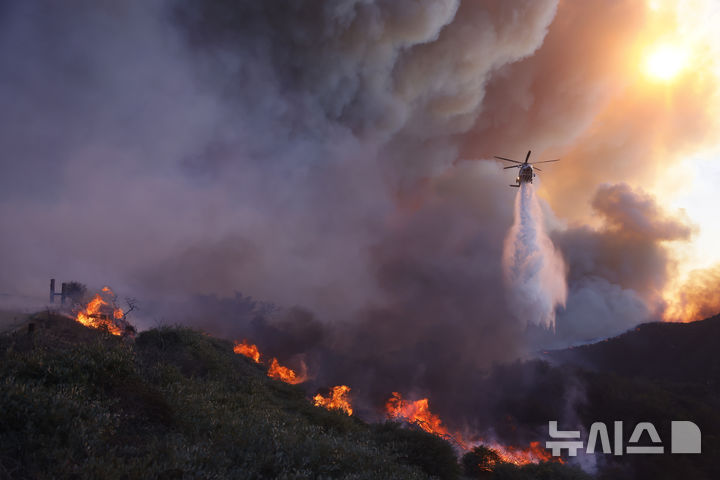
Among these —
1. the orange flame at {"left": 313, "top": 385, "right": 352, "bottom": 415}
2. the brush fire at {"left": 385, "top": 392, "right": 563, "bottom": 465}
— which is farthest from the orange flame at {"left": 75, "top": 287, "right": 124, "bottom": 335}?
the brush fire at {"left": 385, "top": 392, "right": 563, "bottom": 465}

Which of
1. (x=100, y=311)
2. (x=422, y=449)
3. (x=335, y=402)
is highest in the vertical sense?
(x=100, y=311)

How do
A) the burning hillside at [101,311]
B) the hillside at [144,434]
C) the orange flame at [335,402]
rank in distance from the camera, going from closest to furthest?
the hillside at [144,434]
the orange flame at [335,402]
the burning hillside at [101,311]

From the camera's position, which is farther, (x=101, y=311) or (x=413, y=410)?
(x=413, y=410)

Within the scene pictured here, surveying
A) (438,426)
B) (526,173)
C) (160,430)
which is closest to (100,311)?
(160,430)

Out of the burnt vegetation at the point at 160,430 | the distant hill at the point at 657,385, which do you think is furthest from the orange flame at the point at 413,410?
the burnt vegetation at the point at 160,430

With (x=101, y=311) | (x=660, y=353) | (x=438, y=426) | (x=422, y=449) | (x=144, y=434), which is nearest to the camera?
(x=144, y=434)

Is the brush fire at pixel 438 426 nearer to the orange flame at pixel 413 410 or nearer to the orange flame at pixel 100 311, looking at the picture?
the orange flame at pixel 413 410

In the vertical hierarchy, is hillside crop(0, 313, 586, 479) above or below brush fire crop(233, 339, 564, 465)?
above

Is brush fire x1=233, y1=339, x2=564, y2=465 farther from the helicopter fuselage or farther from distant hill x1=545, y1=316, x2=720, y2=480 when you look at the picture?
the helicopter fuselage

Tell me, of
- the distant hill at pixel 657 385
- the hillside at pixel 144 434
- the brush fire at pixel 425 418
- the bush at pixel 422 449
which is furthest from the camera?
the brush fire at pixel 425 418

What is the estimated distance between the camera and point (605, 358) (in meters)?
124

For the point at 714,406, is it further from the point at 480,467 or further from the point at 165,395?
the point at 165,395

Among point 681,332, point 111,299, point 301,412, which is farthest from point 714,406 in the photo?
point 111,299

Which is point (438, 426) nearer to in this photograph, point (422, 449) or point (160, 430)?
point (422, 449)
